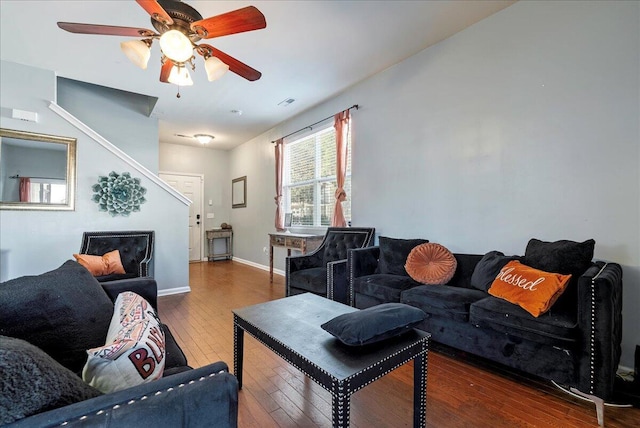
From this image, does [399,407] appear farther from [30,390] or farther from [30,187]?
[30,187]

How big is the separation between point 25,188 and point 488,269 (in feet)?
16.5

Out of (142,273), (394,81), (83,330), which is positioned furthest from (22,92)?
(394,81)

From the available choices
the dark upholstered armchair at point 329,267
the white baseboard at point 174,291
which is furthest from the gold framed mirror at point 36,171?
the dark upholstered armchair at point 329,267

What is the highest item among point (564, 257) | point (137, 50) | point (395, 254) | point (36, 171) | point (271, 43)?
point (271, 43)

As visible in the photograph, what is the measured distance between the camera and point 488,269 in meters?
2.30

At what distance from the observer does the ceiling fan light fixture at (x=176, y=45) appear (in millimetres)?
1989

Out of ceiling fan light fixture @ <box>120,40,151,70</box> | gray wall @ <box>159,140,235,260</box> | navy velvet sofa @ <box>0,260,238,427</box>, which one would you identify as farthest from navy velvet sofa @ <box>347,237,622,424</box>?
gray wall @ <box>159,140,235,260</box>

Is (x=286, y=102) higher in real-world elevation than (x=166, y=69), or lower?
higher

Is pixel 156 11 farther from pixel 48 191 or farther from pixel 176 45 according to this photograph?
pixel 48 191

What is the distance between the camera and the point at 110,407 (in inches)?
25.7

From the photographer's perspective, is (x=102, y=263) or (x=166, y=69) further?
(x=102, y=263)

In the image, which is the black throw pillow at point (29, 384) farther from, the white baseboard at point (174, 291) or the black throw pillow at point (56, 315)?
the white baseboard at point (174, 291)

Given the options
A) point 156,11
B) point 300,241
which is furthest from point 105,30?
point 300,241

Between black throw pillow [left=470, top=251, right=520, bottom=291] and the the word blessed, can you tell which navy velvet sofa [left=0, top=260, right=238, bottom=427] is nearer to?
the the word blessed
